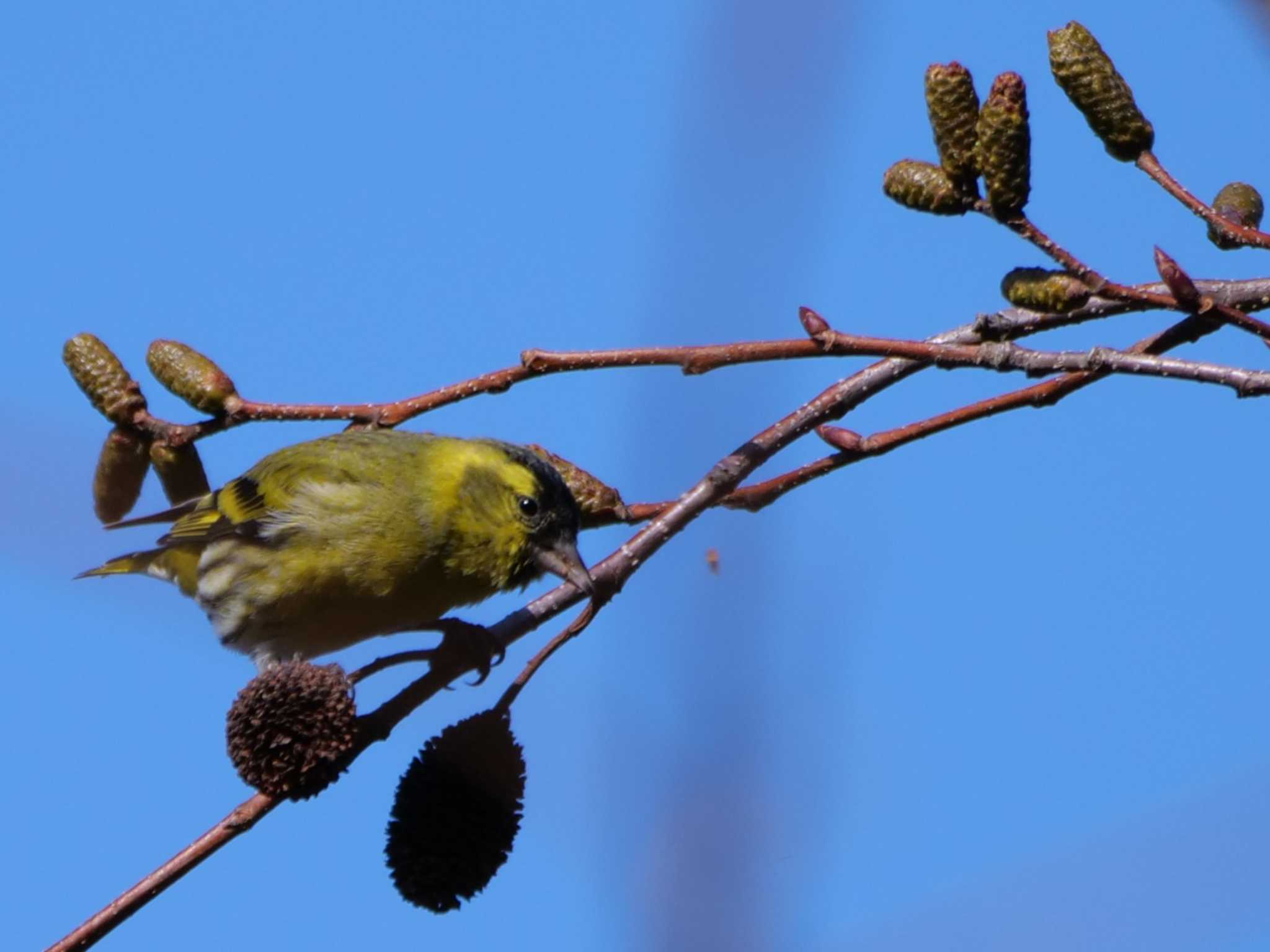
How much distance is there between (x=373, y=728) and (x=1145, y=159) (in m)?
1.61

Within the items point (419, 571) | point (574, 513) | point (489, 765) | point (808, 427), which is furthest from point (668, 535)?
point (419, 571)

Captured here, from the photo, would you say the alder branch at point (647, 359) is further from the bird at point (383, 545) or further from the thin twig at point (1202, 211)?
the bird at point (383, 545)

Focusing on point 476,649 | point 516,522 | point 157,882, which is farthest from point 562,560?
point 157,882

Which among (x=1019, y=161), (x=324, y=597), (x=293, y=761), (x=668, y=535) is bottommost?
(x=293, y=761)

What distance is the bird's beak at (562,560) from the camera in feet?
11.5

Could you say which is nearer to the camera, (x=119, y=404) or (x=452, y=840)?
(x=452, y=840)

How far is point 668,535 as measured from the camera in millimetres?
2564

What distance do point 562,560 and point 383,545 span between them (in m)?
0.49

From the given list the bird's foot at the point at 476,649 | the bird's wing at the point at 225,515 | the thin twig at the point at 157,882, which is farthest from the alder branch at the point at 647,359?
the bird's wing at the point at 225,515

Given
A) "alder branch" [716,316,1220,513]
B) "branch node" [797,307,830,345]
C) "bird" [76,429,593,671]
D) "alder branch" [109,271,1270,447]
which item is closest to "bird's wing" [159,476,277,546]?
"bird" [76,429,593,671]

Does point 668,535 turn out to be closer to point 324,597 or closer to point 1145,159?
point 1145,159

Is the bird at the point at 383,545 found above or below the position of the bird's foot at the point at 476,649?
above

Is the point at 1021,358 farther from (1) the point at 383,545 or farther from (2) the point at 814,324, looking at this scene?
(1) the point at 383,545

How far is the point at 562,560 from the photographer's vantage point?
3637 mm
